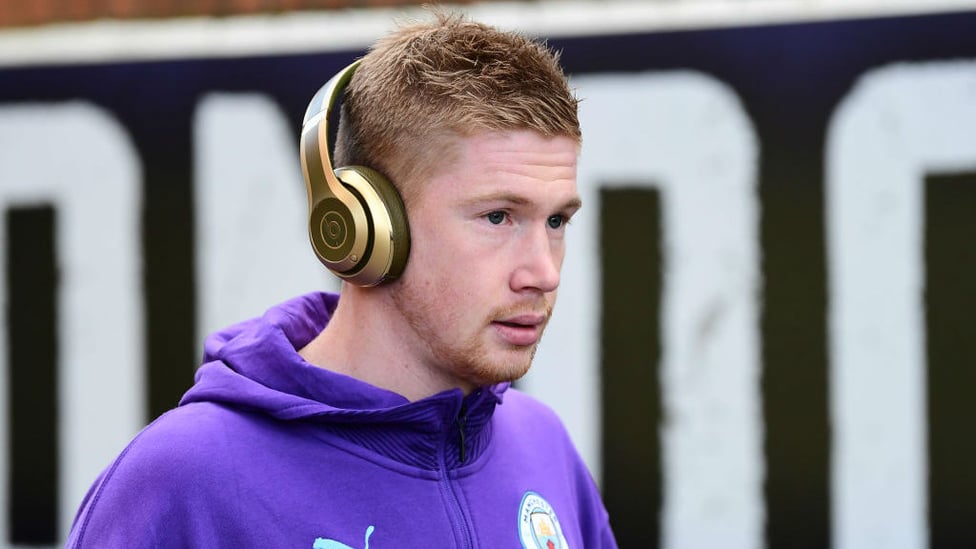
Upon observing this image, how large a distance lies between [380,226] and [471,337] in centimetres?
19

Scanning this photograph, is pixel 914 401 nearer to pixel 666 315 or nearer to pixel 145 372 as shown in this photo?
pixel 666 315

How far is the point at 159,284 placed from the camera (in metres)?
4.21

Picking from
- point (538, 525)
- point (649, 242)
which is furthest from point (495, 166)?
point (649, 242)

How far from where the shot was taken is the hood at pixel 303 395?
1.56 metres

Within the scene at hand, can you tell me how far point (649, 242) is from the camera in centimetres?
386

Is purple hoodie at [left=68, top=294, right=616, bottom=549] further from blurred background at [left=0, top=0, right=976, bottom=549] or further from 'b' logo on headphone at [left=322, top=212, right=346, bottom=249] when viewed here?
blurred background at [left=0, top=0, right=976, bottom=549]

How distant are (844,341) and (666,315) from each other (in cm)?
56

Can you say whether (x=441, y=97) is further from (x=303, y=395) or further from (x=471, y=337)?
(x=303, y=395)

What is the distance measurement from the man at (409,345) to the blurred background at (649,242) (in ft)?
7.16

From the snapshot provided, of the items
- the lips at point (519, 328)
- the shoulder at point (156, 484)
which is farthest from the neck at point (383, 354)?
the shoulder at point (156, 484)

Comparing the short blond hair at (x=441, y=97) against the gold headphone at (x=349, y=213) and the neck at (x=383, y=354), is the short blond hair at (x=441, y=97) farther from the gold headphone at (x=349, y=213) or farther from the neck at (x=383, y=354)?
the neck at (x=383, y=354)

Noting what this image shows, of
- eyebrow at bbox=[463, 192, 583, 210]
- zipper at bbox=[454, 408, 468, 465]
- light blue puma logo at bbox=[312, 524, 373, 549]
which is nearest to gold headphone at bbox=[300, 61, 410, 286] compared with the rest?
eyebrow at bbox=[463, 192, 583, 210]

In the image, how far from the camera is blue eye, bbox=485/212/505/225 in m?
1.58

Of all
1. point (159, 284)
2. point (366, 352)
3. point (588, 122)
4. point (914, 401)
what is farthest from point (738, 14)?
point (366, 352)
